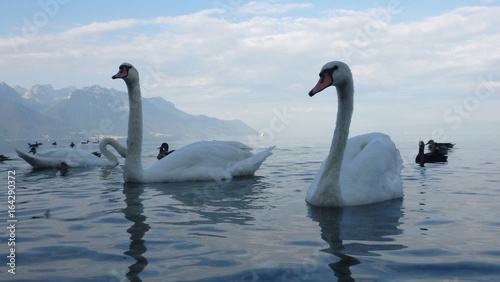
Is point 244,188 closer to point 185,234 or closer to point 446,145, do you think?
point 185,234

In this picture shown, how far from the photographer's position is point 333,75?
22.4 feet

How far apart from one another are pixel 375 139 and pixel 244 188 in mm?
3056

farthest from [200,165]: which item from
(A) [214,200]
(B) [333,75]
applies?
(B) [333,75]

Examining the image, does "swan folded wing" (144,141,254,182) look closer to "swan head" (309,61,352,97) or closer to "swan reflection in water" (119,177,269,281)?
"swan reflection in water" (119,177,269,281)

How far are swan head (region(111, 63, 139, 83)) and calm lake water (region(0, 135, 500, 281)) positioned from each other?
2.96 m

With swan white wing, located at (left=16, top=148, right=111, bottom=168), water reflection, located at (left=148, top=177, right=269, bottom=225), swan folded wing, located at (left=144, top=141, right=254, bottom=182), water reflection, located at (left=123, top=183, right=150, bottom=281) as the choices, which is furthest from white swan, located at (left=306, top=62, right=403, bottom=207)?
swan white wing, located at (left=16, top=148, right=111, bottom=168)

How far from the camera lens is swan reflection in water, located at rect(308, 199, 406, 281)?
15.2ft

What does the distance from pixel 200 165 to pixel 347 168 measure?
449cm

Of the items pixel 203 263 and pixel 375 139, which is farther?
pixel 375 139

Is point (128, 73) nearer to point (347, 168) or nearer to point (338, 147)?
point (347, 168)

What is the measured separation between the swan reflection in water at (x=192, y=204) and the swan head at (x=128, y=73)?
2.60 meters

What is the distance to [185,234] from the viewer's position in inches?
225

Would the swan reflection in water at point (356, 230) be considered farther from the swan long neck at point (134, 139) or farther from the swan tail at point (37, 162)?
the swan tail at point (37, 162)

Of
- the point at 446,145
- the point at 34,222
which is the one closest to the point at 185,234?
the point at 34,222
